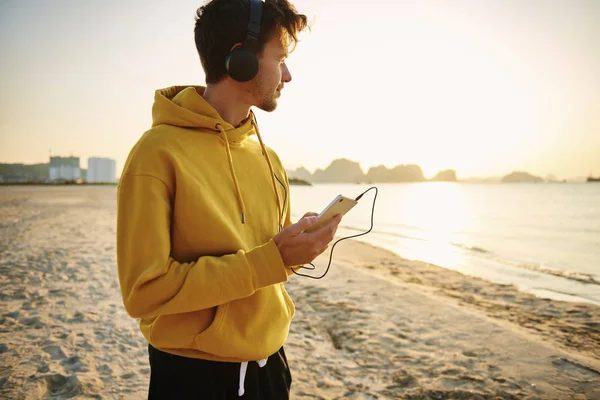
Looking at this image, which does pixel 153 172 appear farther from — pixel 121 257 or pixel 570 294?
pixel 570 294

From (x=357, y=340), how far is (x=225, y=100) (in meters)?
4.10

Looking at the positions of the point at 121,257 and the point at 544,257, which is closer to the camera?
the point at 121,257

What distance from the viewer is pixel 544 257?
13148mm

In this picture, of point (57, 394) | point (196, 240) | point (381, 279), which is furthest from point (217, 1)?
point (381, 279)

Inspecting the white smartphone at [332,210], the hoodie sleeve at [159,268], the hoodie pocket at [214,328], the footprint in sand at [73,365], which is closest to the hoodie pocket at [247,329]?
the hoodie pocket at [214,328]

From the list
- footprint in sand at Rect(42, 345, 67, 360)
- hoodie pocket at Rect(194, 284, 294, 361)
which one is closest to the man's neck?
hoodie pocket at Rect(194, 284, 294, 361)

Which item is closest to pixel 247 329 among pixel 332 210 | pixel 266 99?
pixel 332 210

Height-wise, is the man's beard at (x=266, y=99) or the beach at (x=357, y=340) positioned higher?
the man's beard at (x=266, y=99)

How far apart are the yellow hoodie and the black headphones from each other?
0.20m

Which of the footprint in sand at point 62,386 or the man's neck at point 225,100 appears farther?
the footprint in sand at point 62,386

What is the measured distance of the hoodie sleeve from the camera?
116 centimetres

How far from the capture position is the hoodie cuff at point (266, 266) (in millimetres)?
1237

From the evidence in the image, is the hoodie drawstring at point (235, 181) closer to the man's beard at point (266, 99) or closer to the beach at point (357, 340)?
the man's beard at point (266, 99)

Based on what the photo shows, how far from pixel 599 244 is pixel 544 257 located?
5.61 metres
